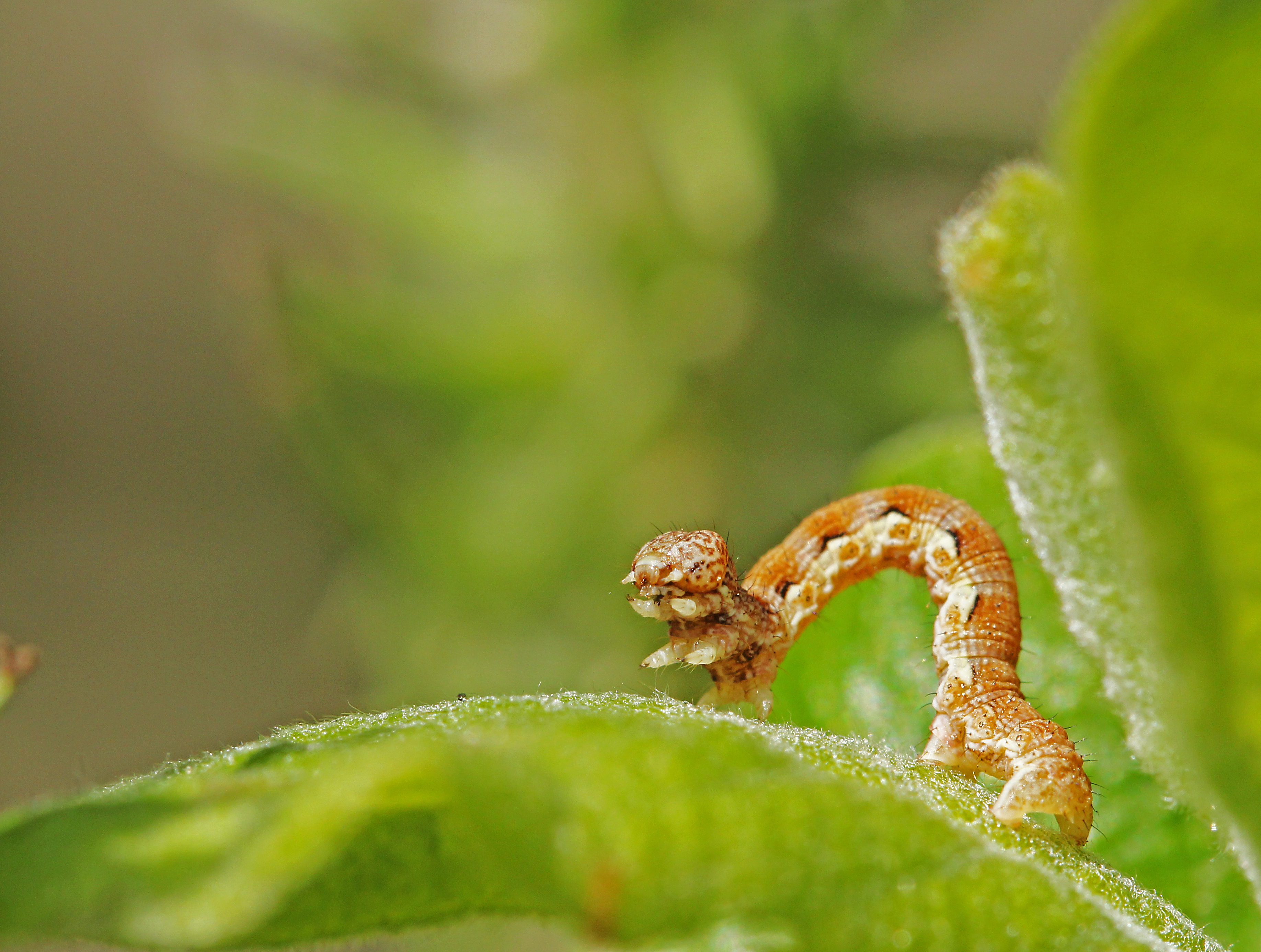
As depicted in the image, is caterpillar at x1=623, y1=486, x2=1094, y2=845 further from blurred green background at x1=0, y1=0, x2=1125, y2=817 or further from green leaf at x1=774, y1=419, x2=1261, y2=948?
blurred green background at x1=0, y1=0, x2=1125, y2=817

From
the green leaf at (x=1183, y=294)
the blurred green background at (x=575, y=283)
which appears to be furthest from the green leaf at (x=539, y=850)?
the blurred green background at (x=575, y=283)

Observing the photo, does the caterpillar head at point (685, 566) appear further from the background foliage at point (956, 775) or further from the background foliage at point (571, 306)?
the background foliage at point (571, 306)

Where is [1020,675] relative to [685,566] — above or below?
below

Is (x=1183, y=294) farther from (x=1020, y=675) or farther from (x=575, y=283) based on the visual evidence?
(x=575, y=283)

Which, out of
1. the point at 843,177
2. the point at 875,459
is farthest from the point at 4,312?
the point at 875,459

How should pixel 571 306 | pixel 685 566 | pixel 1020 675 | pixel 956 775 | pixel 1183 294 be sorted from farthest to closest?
→ pixel 571 306 < pixel 685 566 < pixel 1020 675 < pixel 956 775 < pixel 1183 294

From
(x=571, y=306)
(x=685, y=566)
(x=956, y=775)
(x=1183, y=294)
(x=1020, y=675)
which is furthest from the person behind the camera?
(x=571, y=306)

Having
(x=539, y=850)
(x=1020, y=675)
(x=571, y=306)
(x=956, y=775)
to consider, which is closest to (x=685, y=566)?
(x=1020, y=675)
